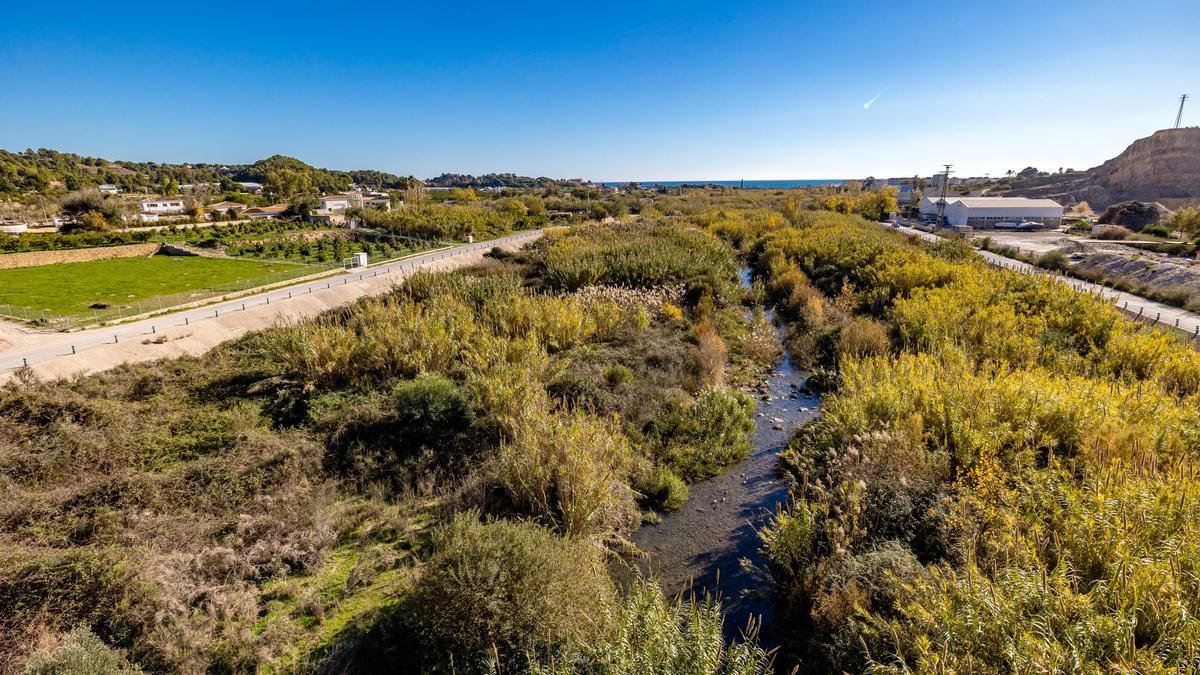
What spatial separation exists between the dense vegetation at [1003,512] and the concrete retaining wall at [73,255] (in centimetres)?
5353

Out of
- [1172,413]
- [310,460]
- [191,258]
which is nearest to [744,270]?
[1172,413]

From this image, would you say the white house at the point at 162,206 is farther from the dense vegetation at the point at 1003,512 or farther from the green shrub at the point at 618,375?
the dense vegetation at the point at 1003,512

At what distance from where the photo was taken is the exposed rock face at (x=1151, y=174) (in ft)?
239

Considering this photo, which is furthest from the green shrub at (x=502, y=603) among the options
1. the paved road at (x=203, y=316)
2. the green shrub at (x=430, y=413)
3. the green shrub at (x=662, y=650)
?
the paved road at (x=203, y=316)

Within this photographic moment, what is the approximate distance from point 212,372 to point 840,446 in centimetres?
1844

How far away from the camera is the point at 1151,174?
248 feet

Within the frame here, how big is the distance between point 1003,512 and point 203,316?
28.1 m

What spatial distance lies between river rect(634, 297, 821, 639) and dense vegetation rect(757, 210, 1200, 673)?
23.4 inches

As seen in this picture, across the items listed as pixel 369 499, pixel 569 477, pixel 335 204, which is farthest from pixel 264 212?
pixel 569 477

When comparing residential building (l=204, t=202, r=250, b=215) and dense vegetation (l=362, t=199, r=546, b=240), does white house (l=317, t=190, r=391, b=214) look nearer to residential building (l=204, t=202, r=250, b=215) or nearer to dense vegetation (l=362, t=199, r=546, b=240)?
residential building (l=204, t=202, r=250, b=215)

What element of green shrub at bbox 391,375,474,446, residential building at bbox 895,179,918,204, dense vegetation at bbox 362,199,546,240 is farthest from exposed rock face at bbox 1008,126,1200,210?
green shrub at bbox 391,375,474,446

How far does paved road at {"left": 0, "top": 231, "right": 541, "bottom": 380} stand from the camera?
55.4ft

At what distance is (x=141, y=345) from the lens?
17.9m

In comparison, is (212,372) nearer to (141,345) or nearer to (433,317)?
(141,345)
